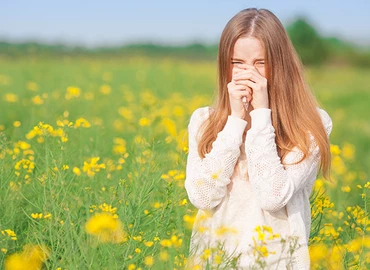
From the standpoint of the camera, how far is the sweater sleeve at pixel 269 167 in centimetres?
239

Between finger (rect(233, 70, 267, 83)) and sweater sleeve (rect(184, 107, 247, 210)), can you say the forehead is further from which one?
sweater sleeve (rect(184, 107, 247, 210))

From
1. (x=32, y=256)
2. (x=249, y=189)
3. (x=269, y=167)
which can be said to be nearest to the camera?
(x=269, y=167)

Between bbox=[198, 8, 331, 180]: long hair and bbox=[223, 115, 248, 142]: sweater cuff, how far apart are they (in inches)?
5.7

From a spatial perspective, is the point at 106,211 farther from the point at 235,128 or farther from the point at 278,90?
the point at 278,90

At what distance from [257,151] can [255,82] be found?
0.24 metres

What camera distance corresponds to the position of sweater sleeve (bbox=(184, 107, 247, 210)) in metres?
2.45

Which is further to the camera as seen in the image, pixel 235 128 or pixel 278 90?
pixel 278 90

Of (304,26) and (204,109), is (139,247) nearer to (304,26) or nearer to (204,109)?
(204,109)

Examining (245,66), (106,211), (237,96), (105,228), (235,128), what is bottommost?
(106,211)

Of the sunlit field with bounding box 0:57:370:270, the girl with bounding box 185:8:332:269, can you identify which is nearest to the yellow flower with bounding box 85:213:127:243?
the sunlit field with bounding box 0:57:370:270

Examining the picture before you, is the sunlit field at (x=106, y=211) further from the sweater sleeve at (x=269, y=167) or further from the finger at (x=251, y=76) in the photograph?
the finger at (x=251, y=76)

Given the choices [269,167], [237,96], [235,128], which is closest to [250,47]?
[237,96]

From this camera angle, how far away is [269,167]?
2426 mm

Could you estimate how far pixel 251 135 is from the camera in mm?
2477
